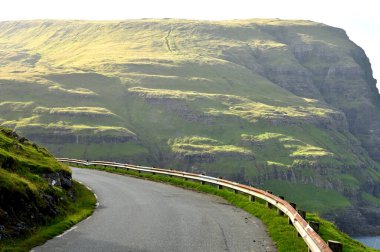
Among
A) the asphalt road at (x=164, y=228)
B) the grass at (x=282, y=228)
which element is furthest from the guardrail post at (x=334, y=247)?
the asphalt road at (x=164, y=228)

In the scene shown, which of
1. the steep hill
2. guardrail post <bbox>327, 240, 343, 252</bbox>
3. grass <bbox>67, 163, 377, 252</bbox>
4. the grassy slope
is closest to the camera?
guardrail post <bbox>327, 240, 343, 252</bbox>

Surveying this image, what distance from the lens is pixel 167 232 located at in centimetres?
1792

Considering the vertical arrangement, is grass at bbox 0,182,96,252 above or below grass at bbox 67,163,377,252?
below

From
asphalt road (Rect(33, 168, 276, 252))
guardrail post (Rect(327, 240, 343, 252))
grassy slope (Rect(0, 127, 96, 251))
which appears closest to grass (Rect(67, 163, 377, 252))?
asphalt road (Rect(33, 168, 276, 252))

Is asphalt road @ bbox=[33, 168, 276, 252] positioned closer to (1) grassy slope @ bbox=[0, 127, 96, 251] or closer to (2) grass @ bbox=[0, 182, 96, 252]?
(2) grass @ bbox=[0, 182, 96, 252]

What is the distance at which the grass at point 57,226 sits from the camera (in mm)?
15250

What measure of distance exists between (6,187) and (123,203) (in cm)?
978

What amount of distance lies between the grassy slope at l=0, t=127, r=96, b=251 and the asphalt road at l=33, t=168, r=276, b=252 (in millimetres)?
790

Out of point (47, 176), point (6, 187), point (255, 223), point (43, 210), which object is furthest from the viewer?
point (47, 176)

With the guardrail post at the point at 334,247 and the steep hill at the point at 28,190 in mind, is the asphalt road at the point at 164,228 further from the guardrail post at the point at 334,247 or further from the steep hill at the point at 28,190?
the guardrail post at the point at 334,247

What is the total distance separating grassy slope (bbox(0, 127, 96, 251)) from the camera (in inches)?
642

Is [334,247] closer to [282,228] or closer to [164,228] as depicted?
[282,228]

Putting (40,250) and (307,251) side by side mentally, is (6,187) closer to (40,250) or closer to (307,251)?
(40,250)

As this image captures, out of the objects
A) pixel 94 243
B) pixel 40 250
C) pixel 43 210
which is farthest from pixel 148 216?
pixel 40 250
